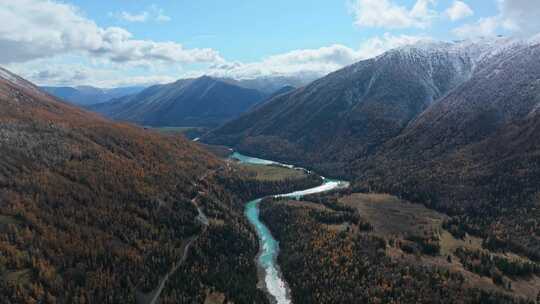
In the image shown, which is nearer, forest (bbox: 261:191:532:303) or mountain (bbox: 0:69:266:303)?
forest (bbox: 261:191:532:303)

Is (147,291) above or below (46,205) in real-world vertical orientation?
below

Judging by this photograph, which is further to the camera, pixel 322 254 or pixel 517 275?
pixel 322 254

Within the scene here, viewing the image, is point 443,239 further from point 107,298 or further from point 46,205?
point 46,205

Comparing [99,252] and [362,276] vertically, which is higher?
[99,252]

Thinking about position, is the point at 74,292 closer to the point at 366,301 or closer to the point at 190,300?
the point at 190,300

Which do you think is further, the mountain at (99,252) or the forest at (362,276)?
the mountain at (99,252)

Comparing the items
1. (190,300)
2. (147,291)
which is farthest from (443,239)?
(147,291)

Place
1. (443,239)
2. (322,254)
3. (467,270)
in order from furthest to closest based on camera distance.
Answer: (443,239) < (322,254) < (467,270)

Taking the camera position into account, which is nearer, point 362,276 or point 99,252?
point 362,276

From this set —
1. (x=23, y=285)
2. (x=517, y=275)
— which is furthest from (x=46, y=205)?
(x=517, y=275)

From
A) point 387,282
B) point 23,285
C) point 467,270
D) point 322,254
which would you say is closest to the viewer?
point 23,285

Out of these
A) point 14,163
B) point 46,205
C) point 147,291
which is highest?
point 14,163
